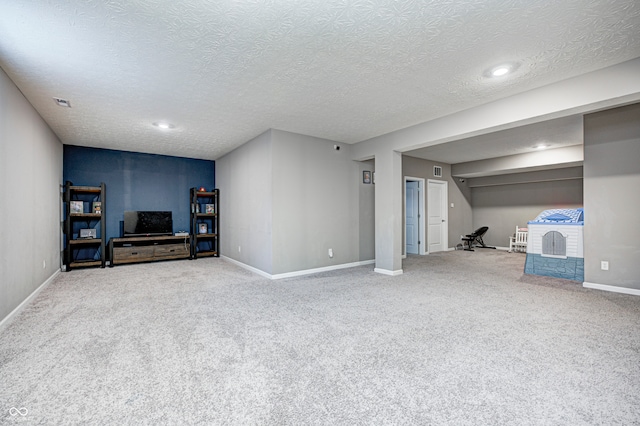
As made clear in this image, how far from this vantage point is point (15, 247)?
328cm

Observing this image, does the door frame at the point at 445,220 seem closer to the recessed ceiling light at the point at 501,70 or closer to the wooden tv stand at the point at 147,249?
the recessed ceiling light at the point at 501,70

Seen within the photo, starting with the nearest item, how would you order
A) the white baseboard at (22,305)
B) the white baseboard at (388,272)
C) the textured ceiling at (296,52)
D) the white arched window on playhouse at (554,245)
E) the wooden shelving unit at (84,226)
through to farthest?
the textured ceiling at (296,52), the white baseboard at (22,305), the white arched window on playhouse at (554,245), the white baseboard at (388,272), the wooden shelving unit at (84,226)

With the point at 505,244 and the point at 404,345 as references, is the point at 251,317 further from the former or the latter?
the point at 505,244

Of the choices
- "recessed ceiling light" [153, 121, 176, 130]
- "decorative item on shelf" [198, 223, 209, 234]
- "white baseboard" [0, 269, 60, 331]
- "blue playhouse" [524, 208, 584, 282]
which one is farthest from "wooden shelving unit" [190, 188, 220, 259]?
"blue playhouse" [524, 208, 584, 282]

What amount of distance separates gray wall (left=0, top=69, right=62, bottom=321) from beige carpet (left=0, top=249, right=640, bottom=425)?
425mm

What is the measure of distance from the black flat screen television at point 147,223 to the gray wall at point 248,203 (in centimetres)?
122

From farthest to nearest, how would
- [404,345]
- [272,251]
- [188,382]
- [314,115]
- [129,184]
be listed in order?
1. [129,184]
2. [272,251]
3. [314,115]
4. [404,345]
5. [188,382]

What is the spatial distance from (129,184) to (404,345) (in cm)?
678

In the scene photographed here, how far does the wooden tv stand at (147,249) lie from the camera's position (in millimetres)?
6184

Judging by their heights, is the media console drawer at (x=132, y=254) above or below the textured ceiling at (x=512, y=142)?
below

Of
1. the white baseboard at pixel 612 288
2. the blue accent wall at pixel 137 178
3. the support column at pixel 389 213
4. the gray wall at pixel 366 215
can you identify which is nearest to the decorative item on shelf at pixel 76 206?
the blue accent wall at pixel 137 178

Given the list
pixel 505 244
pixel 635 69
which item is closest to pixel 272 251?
pixel 635 69

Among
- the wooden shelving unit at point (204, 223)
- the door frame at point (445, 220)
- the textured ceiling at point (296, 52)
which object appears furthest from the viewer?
the door frame at point (445, 220)

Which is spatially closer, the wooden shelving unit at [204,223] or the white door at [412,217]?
the wooden shelving unit at [204,223]
